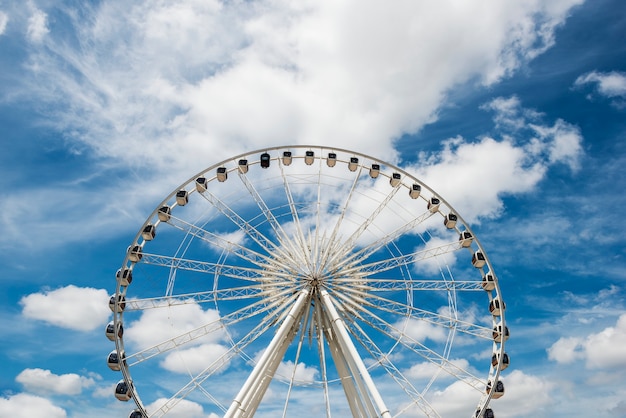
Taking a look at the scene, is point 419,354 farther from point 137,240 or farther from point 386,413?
point 137,240

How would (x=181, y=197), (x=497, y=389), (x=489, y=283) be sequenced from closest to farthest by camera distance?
(x=497, y=389) → (x=489, y=283) → (x=181, y=197)

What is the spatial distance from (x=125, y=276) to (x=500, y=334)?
19538mm

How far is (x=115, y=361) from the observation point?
24.9 meters

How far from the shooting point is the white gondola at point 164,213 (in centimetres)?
2745

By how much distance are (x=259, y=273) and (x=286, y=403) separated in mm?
6239

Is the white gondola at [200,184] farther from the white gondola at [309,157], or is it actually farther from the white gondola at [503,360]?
the white gondola at [503,360]

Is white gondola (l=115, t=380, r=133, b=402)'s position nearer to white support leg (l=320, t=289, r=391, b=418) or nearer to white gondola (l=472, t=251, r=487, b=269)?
white support leg (l=320, t=289, r=391, b=418)

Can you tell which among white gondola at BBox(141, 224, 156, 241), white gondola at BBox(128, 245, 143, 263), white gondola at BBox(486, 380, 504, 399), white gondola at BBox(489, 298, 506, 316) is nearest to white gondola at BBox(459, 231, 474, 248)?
white gondola at BBox(489, 298, 506, 316)

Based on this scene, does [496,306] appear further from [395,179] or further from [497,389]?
[395,179]

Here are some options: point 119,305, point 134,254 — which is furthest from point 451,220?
point 119,305

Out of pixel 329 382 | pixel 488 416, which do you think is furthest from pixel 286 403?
pixel 488 416

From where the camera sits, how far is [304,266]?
25.4m

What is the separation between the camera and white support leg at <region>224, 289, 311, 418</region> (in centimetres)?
2075

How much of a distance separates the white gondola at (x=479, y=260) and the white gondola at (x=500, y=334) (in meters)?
3.36
